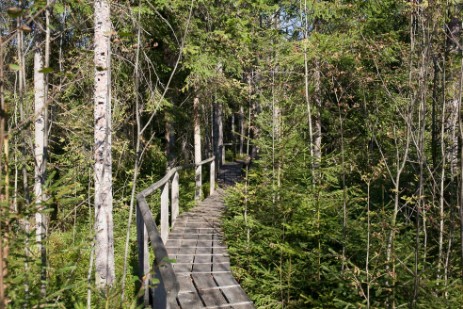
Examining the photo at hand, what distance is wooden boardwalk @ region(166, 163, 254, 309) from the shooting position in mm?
4871

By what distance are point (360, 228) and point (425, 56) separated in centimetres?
266

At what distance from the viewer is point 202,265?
6078mm

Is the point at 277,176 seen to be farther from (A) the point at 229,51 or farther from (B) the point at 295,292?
(A) the point at 229,51

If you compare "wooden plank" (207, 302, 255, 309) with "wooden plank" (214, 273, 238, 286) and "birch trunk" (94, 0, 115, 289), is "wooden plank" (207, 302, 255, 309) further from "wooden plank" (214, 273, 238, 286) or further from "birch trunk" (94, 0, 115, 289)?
"birch trunk" (94, 0, 115, 289)

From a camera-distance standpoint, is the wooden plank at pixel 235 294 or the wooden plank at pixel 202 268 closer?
the wooden plank at pixel 235 294

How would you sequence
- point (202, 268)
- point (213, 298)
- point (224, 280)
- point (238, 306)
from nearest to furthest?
point (238, 306), point (213, 298), point (224, 280), point (202, 268)

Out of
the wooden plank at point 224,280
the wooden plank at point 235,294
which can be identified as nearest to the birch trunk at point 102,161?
the wooden plank at point 224,280

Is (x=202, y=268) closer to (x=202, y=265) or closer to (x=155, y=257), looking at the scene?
(x=202, y=265)

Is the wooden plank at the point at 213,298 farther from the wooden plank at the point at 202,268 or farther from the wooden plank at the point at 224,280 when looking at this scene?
the wooden plank at the point at 202,268

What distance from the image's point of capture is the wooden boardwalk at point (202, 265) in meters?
4.87

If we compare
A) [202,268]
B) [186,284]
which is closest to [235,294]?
[186,284]

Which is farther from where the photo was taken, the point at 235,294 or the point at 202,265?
the point at 202,265

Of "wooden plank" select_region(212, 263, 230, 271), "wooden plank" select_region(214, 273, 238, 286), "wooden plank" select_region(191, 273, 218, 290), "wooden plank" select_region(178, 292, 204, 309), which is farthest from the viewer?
"wooden plank" select_region(212, 263, 230, 271)

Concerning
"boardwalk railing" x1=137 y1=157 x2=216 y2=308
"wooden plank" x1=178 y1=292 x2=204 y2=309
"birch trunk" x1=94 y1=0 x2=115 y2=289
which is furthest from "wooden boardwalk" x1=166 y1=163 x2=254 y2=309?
"birch trunk" x1=94 y1=0 x2=115 y2=289
